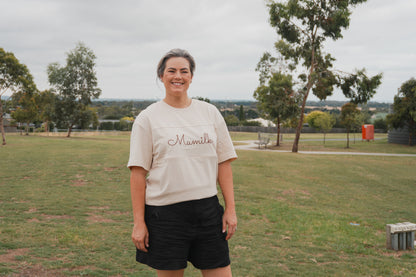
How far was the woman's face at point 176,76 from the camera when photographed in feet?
8.30

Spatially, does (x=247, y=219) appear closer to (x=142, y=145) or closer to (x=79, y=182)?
(x=79, y=182)

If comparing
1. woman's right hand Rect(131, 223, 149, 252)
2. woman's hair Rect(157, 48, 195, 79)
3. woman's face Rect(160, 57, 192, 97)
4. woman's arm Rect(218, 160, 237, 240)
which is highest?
woman's hair Rect(157, 48, 195, 79)

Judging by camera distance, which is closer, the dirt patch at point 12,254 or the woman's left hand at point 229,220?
the woman's left hand at point 229,220

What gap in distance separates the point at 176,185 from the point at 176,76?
72cm

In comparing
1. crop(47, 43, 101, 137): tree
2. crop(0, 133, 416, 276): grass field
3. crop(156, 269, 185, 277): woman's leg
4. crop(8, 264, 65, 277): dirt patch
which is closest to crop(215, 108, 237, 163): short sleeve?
crop(156, 269, 185, 277): woman's leg

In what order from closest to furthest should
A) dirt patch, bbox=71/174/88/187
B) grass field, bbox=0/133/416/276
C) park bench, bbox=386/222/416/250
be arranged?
grass field, bbox=0/133/416/276 < park bench, bbox=386/222/416/250 < dirt patch, bbox=71/174/88/187

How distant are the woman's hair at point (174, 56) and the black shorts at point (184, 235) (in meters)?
0.90

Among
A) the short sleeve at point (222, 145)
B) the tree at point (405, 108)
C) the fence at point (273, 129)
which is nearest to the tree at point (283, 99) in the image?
the tree at point (405, 108)

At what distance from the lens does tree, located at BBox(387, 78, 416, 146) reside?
1341 inches

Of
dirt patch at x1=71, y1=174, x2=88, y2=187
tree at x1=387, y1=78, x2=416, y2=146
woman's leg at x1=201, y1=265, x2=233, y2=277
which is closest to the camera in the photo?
woman's leg at x1=201, y1=265, x2=233, y2=277

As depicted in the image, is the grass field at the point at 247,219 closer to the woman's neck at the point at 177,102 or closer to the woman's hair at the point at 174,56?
the woman's neck at the point at 177,102

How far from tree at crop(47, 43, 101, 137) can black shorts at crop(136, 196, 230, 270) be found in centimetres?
4219

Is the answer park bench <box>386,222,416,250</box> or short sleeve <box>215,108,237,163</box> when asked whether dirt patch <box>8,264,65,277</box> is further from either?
park bench <box>386,222,416,250</box>

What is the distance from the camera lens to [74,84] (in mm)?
42531
